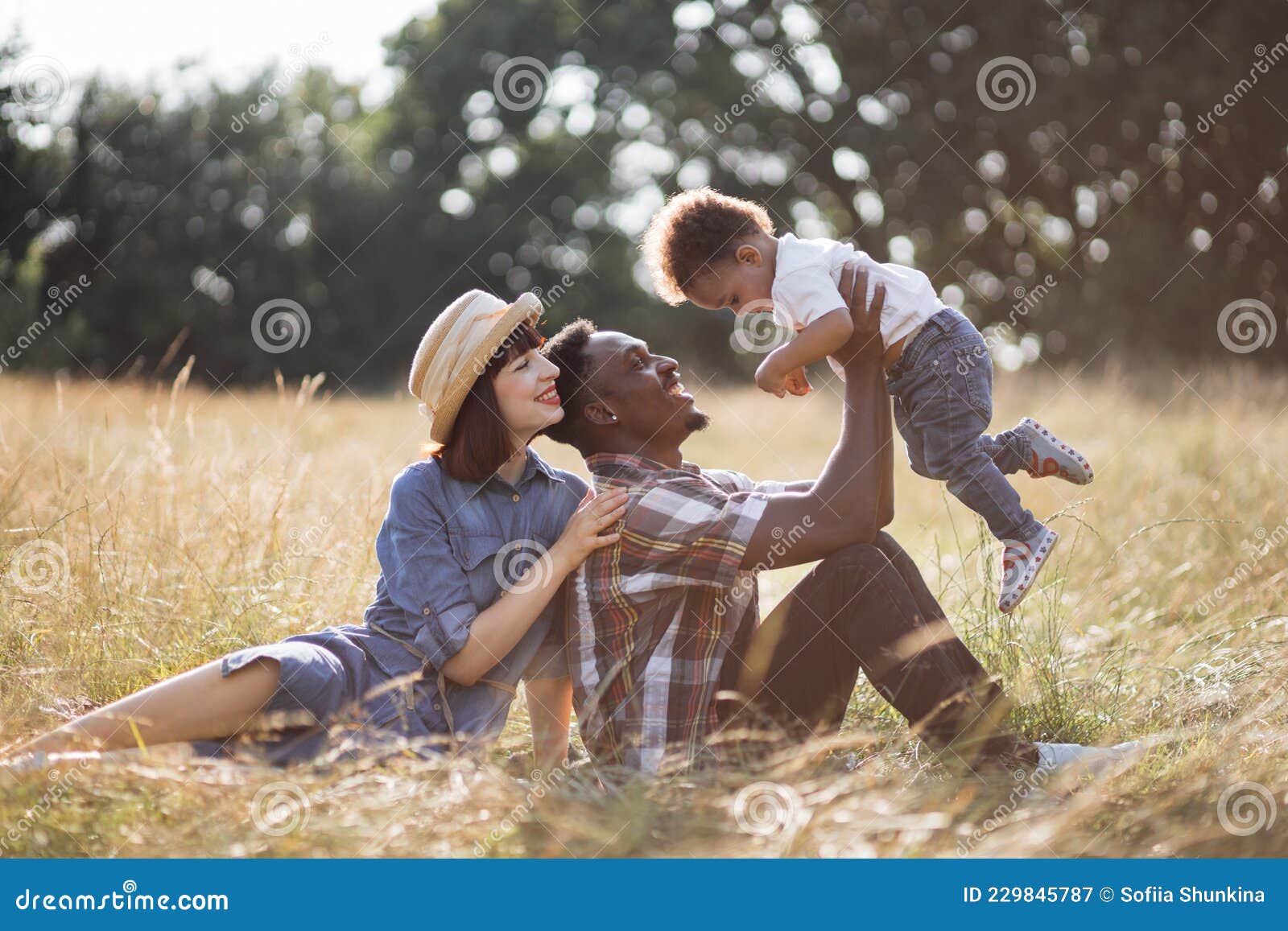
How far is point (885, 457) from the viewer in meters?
2.77

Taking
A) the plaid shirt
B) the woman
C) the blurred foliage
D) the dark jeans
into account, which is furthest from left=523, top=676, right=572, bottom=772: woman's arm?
the blurred foliage

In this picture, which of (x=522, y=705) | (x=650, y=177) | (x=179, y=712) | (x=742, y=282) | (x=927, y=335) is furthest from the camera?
(x=650, y=177)

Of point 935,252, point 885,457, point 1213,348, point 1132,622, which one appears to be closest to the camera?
point 885,457

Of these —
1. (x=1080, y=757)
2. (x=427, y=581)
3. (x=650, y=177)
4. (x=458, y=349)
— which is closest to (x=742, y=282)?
(x=458, y=349)

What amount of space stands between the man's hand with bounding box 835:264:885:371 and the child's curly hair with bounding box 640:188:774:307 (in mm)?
508

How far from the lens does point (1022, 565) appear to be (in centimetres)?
327

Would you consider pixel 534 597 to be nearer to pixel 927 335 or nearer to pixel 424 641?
pixel 424 641

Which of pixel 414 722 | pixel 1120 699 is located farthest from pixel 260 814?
pixel 1120 699

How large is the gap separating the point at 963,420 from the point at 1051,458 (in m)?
0.31

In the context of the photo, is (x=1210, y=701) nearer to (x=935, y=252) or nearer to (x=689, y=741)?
(x=689, y=741)

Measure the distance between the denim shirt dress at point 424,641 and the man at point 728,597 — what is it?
198 mm

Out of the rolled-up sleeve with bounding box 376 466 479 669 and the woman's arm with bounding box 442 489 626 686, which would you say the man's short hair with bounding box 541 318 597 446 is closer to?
the woman's arm with bounding box 442 489 626 686

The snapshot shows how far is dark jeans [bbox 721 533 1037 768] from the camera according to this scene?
2.78 metres

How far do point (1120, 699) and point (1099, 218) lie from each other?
560 inches
